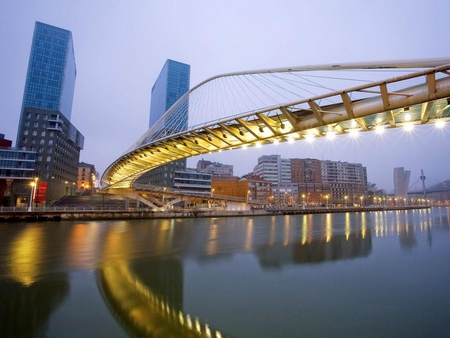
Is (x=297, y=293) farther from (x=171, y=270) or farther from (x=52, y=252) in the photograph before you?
(x=52, y=252)

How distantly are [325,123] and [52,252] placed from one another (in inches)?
695

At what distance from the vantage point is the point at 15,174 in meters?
65.2

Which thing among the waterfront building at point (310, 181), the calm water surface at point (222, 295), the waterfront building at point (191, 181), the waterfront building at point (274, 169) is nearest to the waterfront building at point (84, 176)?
the waterfront building at point (191, 181)

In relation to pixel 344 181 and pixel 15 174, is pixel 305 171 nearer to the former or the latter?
pixel 344 181

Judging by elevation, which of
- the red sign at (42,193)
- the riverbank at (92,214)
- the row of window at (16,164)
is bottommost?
the riverbank at (92,214)

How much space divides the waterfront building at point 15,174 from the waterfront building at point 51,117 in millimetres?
2846

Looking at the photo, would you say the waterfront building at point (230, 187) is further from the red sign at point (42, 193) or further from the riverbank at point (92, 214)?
the red sign at point (42, 193)

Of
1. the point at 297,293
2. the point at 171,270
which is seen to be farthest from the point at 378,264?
the point at 171,270

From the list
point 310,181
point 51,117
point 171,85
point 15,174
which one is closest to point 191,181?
point 51,117

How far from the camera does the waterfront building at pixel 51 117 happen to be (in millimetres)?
71375

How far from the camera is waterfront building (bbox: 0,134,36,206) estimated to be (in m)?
63.3

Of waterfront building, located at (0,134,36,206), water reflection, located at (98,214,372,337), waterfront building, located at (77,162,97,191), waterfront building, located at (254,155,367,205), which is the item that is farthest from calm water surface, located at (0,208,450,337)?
waterfront building, located at (77,162,97,191)

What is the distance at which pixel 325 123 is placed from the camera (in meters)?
12.4

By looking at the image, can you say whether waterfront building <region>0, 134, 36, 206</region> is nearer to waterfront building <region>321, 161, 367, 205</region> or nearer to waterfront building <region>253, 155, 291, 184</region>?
waterfront building <region>253, 155, 291, 184</region>
